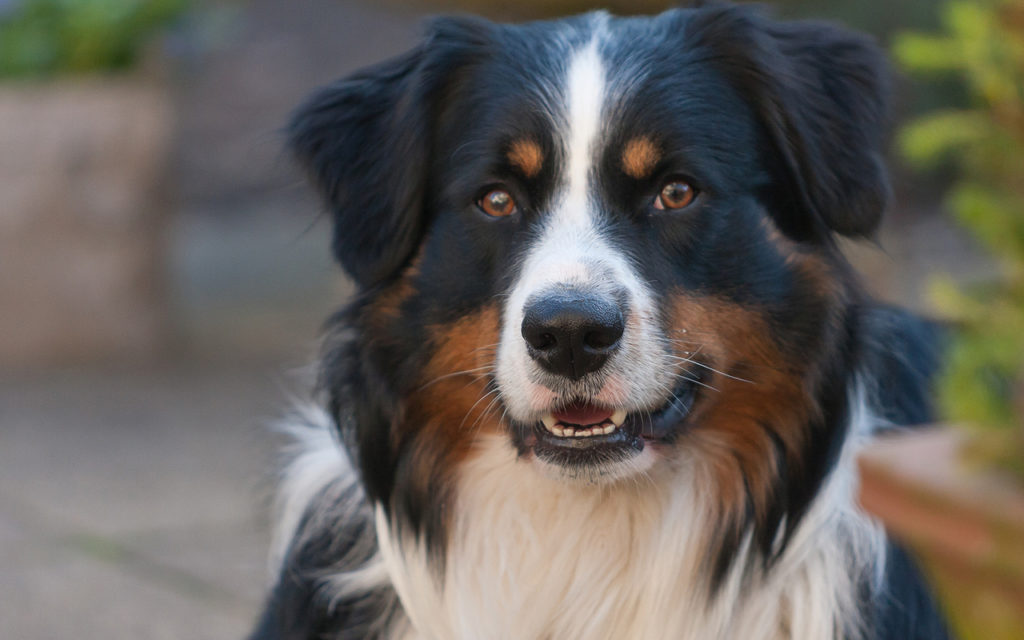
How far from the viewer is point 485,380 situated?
2.76 meters

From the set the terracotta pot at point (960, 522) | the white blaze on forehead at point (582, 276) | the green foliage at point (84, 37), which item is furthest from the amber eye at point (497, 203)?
the green foliage at point (84, 37)

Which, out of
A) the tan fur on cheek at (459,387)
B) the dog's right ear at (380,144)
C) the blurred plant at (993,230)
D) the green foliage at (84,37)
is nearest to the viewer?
the blurred plant at (993,230)

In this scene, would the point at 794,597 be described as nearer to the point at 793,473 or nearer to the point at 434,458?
the point at 793,473

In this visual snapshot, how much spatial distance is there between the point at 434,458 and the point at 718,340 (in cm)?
69

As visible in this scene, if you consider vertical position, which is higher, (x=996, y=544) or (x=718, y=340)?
(x=996, y=544)

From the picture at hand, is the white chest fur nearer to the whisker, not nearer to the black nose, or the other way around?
the whisker

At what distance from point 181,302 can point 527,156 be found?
5653mm

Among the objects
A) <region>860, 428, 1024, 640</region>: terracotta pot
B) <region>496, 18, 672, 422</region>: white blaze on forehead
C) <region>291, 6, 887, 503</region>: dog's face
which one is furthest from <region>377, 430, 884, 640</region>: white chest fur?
<region>860, 428, 1024, 640</region>: terracotta pot

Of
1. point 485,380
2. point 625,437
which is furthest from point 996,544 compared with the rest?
point 485,380

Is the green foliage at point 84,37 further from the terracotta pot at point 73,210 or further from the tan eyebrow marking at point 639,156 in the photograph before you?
the tan eyebrow marking at point 639,156

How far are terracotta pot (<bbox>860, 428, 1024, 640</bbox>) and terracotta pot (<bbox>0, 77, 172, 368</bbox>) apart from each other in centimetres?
549

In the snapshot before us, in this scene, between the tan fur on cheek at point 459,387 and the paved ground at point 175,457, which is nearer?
the tan fur on cheek at point 459,387

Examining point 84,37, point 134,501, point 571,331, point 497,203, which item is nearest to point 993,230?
point 571,331

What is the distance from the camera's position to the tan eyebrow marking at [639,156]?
2736 mm
